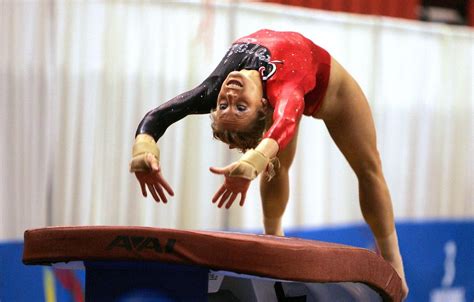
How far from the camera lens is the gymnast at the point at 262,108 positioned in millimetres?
2197

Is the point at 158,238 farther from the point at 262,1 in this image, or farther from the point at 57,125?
the point at 262,1

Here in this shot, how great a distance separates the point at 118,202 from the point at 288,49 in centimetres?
187

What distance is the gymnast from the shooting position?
220 cm

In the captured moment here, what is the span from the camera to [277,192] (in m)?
2.98

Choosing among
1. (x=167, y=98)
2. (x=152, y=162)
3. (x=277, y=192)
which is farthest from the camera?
(x=167, y=98)

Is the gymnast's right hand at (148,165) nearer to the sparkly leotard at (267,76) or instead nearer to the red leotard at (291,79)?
the sparkly leotard at (267,76)

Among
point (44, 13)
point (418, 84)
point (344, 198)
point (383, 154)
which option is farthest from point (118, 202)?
point (418, 84)

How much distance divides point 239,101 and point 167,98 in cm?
189

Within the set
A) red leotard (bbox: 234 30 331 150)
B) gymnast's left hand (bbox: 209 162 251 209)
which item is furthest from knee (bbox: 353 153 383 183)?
gymnast's left hand (bbox: 209 162 251 209)

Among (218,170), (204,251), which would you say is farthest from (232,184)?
(204,251)

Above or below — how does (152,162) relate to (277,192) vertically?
above

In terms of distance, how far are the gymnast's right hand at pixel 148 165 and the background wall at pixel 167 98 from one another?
64.3 inches

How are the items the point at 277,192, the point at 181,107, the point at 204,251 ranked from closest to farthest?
1. the point at 204,251
2. the point at 181,107
3. the point at 277,192

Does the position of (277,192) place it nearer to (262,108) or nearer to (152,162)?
(262,108)
